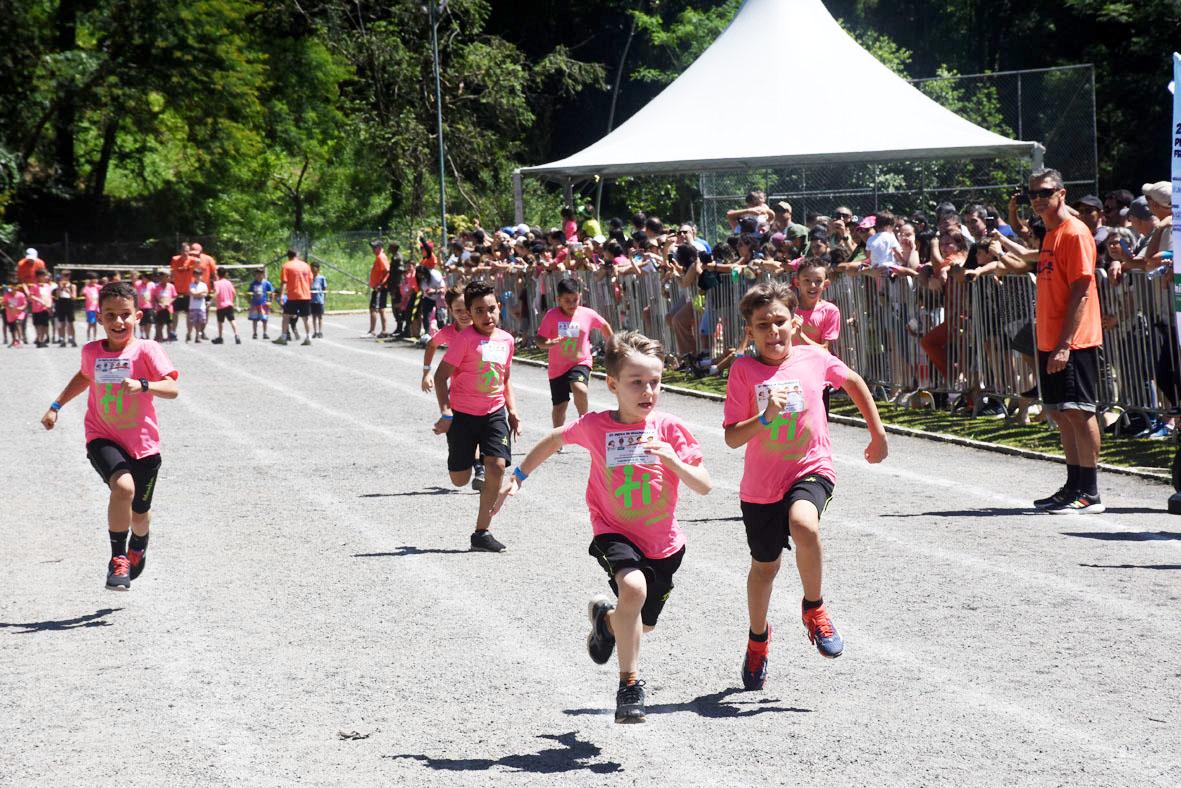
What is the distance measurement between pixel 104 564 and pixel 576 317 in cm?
485

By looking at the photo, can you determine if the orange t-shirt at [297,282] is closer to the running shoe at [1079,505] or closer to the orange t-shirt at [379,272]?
the orange t-shirt at [379,272]

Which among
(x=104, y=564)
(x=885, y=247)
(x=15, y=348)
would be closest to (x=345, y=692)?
(x=104, y=564)

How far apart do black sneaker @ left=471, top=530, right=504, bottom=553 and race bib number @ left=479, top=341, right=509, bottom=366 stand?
1.30 metres

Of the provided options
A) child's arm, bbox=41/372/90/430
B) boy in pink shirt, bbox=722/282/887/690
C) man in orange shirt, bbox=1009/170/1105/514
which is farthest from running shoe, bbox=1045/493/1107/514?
child's arm, bbox=41/372/90/430

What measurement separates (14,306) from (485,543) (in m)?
28.3

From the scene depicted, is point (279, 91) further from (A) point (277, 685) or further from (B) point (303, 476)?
(A) point (277, 685)

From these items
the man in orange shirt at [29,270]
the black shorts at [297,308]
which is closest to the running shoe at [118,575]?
the black shorts at [297,308]

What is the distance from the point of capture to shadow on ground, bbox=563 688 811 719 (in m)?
5.96

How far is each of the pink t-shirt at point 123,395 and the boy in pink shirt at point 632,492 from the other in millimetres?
3105

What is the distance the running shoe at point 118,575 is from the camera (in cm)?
843

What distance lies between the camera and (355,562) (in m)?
9.34

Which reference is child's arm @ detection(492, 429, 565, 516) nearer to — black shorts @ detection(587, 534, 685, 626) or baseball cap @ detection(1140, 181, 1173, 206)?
black shorts @ detection(587, 534, 685, 626)

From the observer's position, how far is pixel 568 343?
13734 millimetres

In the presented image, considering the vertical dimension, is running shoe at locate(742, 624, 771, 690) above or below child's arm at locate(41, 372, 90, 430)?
below
